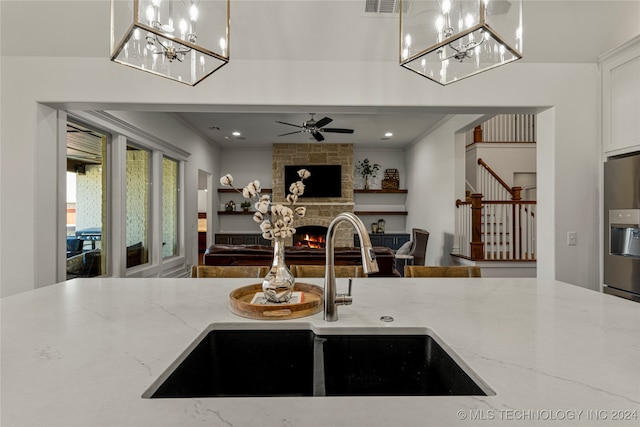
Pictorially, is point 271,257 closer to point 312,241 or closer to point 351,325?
point 351,325

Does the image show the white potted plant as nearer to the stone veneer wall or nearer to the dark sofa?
the stone veneer wall

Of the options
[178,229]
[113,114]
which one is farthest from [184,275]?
[113,114]

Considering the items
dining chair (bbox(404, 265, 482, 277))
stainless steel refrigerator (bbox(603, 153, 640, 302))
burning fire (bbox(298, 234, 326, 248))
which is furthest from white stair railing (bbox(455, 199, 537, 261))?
burning fire (bbox(298, 234, 326, 248))

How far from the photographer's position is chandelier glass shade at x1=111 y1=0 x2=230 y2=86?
1.27 m

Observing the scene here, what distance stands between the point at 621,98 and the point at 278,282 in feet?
10.2

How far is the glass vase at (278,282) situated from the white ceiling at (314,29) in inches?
75.2

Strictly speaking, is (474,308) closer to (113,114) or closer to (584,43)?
(584,43)

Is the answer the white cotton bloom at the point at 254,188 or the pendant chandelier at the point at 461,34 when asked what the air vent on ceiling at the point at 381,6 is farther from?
the white cotton bloom at the point at 254,188

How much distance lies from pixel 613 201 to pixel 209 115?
5.11 meters

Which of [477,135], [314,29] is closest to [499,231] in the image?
[477,135]

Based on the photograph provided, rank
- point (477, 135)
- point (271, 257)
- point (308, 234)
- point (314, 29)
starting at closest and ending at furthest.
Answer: point (314, 29), point (271, 257), point (477, 135), point (308, 234)

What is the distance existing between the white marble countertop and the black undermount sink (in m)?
0.05

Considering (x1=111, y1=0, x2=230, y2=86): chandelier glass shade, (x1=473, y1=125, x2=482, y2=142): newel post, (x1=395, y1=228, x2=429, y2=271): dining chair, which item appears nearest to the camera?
(x1=111, y1=0, x2=230, y2=86): chandelier glass shade

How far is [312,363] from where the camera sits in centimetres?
116
